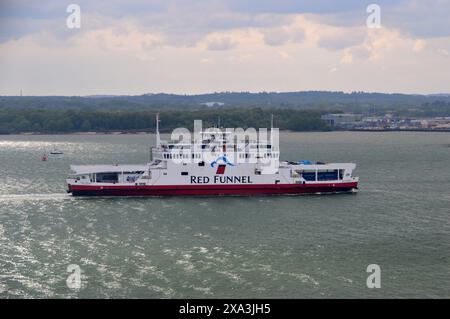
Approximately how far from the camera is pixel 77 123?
187125mm

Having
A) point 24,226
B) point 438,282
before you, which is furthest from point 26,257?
point 438,282

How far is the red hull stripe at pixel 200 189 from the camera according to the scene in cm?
5538

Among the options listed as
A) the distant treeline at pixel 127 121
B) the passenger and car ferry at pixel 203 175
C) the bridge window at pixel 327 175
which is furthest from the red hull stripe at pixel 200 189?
the distant treeline at pixel 127 121

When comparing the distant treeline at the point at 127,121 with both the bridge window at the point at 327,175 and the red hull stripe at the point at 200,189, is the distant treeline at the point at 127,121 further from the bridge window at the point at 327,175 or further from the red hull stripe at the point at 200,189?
the red hull stripe at the point at 200,189

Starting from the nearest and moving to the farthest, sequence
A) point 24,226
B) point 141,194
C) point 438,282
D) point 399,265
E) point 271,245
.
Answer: point 438,282, point 399,265, point 271,245, point 24,226, point 141,194

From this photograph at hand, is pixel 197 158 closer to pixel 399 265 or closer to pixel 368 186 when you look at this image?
pixel 368 186

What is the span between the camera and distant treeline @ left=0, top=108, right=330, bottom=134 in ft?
586

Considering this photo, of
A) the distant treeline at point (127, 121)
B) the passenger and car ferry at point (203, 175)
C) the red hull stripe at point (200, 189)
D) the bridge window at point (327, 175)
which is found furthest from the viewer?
the distant treeline at point (127, 121)

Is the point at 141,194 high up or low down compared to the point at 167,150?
down

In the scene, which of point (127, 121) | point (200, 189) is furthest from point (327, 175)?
point (127, 121)

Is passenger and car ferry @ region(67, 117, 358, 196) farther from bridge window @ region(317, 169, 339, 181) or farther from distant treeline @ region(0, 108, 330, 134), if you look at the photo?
distant treeline @ region(0, 108, 330, 134)

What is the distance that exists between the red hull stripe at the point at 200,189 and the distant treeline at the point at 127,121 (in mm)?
117446

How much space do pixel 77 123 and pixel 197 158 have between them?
449 feet

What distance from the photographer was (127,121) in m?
186
